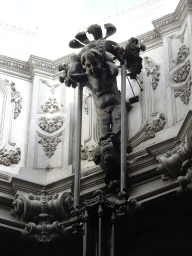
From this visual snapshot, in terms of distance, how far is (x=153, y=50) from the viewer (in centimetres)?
1071

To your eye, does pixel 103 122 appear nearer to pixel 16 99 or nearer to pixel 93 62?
pixel 93 62

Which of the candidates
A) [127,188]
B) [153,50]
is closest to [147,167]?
[127,188]

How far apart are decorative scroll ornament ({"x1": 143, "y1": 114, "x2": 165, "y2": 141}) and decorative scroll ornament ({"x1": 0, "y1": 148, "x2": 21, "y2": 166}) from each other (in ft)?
5.48

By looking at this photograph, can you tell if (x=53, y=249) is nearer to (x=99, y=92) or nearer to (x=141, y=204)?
(x=141, y=204)

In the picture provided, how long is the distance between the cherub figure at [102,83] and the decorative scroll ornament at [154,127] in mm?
428

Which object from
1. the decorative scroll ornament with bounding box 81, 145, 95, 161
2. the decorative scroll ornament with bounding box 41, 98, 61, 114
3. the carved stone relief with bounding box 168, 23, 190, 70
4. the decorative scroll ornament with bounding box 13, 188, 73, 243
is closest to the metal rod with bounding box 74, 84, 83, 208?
the decorative scroll ornament with bounding box 13, 188, 73, 243

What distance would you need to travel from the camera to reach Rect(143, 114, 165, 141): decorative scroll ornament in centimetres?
980

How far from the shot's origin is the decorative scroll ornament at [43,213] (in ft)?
30.3

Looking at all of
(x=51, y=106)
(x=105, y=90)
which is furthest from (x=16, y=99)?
(x=105, y=90)

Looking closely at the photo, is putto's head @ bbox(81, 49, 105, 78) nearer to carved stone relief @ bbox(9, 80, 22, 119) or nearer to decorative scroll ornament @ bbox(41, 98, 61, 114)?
decorative scroll ornament @ bbox(41, 98, 61, 114)

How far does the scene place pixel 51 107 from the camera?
10.8 metres

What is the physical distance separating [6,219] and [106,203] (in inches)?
65.6

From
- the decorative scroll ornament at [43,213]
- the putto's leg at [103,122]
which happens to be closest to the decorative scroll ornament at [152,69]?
the putto's leg at [103,122]

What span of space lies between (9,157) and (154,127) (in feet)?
6.20
